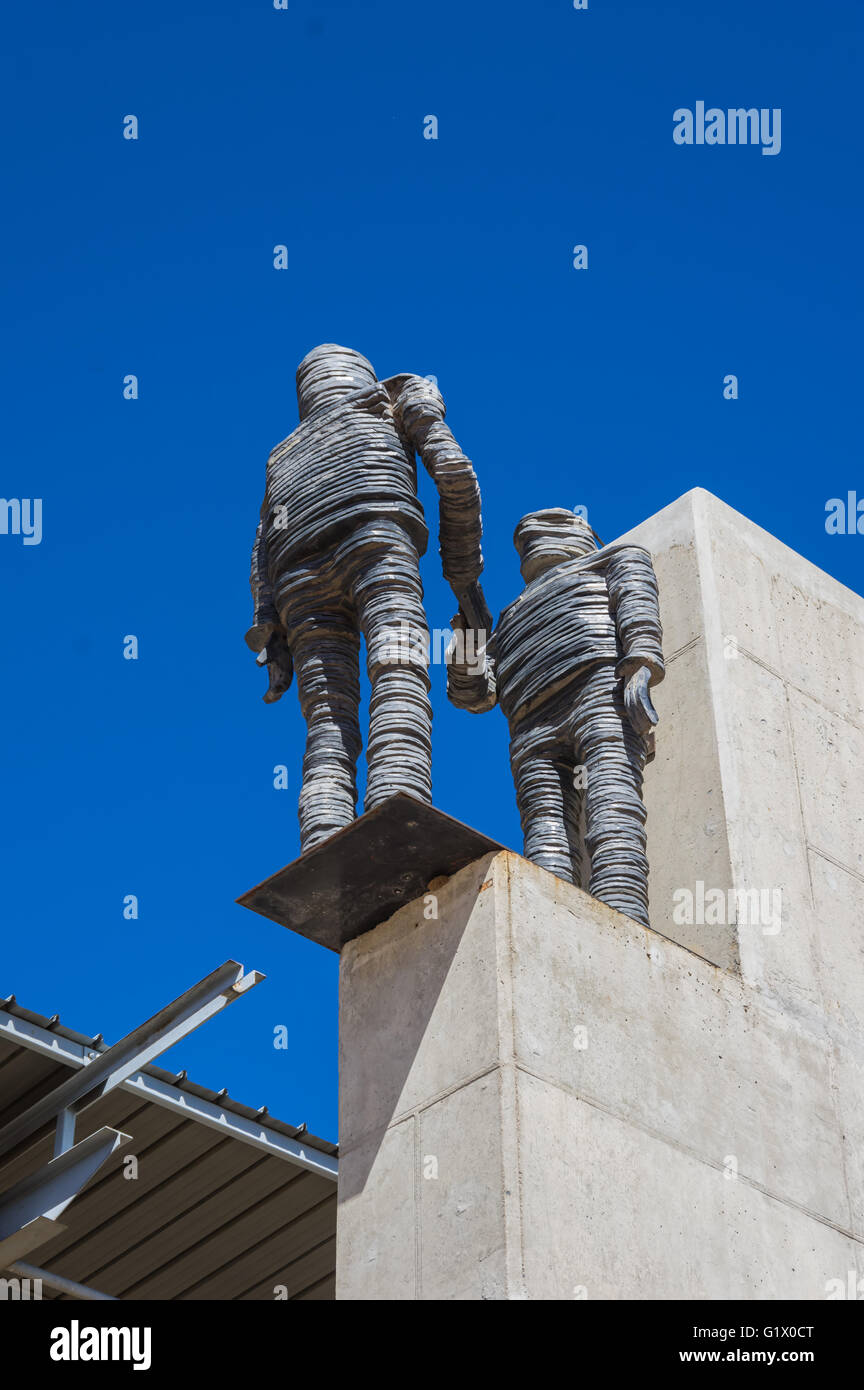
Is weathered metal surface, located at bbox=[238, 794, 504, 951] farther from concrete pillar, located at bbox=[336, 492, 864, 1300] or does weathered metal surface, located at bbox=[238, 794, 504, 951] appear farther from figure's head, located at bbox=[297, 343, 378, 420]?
figure's head, located at bbox=[297, 343, 378, 420]

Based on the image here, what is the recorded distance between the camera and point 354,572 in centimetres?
910

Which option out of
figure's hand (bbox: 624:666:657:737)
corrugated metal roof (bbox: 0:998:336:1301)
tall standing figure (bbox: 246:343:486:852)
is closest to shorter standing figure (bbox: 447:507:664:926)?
figure's hand (bbox: 624:666:657:737)

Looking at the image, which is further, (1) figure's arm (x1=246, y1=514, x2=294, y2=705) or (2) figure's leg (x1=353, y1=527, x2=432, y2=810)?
(1) figure's arm (x1=246, y1=514, x2=294, y2=705)

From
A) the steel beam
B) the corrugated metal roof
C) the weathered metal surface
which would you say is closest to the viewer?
the weathered metal surface

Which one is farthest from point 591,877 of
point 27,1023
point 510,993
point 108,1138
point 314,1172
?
point 314,1172

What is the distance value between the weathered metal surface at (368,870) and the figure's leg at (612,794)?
3.39 feet

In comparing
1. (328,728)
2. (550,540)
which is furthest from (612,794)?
(550,540)

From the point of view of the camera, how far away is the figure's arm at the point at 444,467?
9352mm

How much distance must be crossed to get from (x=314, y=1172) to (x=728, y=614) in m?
6.48

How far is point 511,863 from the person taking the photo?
328 inches

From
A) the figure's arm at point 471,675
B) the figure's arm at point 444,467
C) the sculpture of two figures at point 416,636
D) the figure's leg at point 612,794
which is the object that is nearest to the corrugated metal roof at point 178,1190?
the figure's arm at point 471,675

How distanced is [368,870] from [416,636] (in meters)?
1.11

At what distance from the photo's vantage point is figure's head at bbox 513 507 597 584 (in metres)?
10.9

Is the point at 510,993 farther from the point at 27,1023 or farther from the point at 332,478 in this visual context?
the point at 27,1023
